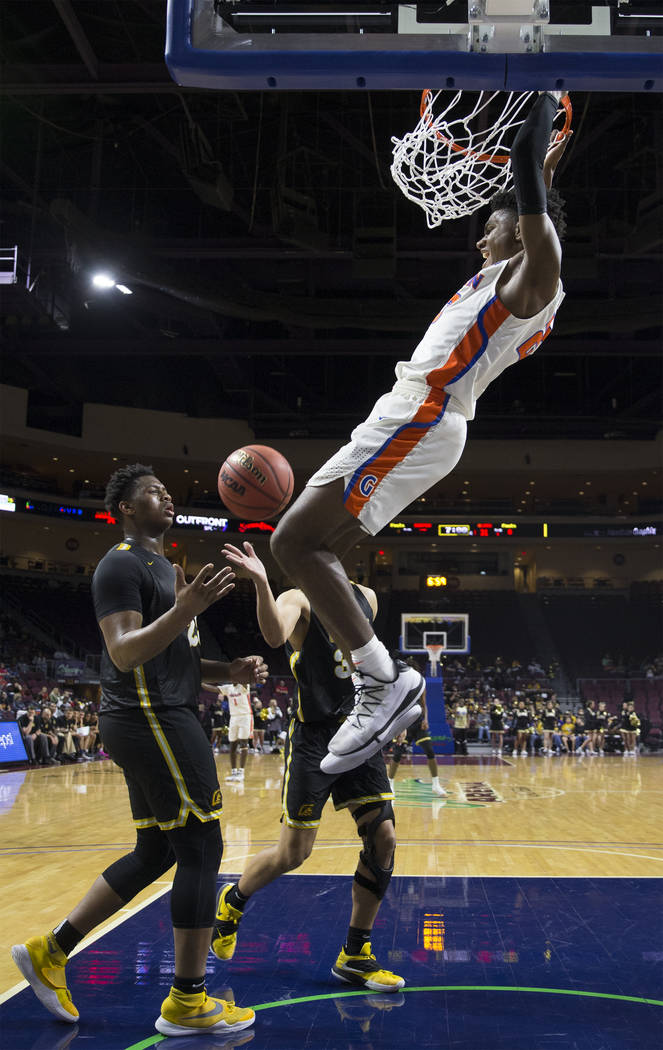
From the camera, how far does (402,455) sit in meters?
2.78

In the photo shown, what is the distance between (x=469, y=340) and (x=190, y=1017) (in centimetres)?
268

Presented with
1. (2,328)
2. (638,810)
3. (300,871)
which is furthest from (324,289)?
(300,871)

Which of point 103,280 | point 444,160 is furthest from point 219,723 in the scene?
point 444,160

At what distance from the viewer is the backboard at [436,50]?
278cm

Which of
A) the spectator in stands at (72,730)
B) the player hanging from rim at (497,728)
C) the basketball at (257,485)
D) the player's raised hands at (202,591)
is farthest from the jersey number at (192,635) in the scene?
the player hanging from rim at (497,728)

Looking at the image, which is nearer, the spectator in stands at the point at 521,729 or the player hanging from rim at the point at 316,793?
the player hanging from rim at the point at 316,793

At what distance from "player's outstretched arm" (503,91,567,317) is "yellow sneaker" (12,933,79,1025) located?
3049mm

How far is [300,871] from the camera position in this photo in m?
6.58

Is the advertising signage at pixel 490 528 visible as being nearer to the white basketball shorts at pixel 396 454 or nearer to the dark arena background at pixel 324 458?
the dark arena background at pixel 324 458

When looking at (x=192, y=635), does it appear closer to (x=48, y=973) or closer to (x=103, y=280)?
(x=48, y=973)

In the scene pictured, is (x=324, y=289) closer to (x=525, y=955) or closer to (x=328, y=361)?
(x=328, y=361)

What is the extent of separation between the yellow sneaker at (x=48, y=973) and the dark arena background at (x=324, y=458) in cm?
7

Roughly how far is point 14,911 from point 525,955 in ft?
9.70

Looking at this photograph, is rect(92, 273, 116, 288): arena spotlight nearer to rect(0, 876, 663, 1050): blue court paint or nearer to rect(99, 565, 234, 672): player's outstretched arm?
rect(0, 876, 663, 1050): blue court paint
